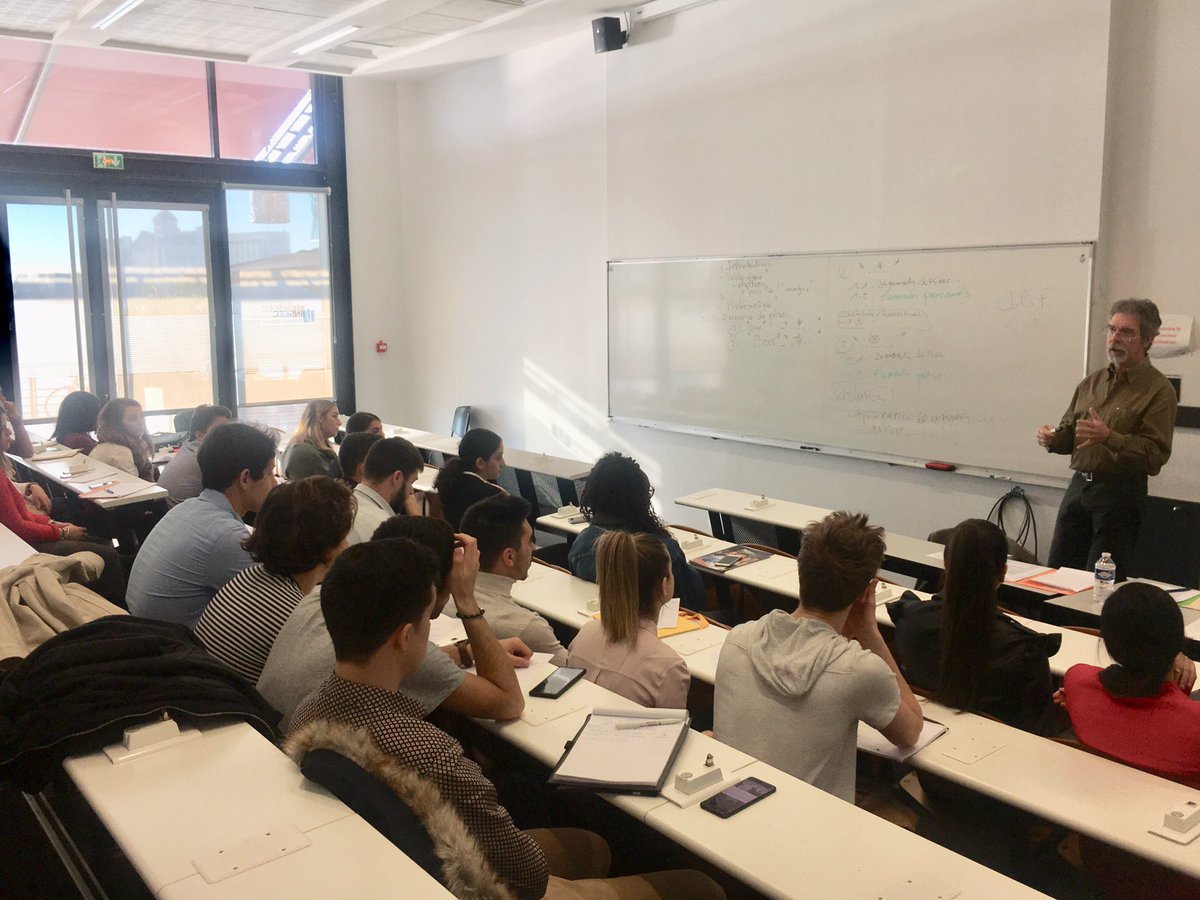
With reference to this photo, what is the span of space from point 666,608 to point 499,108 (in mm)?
6280

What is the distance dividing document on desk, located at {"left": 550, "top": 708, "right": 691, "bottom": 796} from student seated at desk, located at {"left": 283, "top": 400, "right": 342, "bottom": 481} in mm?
3515

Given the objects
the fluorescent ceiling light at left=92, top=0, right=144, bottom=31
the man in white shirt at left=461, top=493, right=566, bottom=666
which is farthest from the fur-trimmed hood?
the fluorescent ceiling light at left=92, top=0, right=144, bottom=31

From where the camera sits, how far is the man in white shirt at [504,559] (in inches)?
119

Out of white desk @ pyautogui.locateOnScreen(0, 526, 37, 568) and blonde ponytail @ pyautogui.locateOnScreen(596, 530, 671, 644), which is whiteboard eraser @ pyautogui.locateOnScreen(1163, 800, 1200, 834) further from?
white desk @ pyautogui.locateOnScreen(0, 526, 37, 568)

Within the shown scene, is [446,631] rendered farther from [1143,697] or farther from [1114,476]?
[1114,476]

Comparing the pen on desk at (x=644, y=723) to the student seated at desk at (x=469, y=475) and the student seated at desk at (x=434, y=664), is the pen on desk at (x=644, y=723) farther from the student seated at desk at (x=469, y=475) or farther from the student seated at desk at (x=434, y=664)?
the student seated at desk at (x=469, y=475)

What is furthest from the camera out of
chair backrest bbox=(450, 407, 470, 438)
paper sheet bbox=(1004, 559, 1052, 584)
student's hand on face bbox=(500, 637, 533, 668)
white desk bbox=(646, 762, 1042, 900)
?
chair backrest bbox=(450, 407, 470, 438)

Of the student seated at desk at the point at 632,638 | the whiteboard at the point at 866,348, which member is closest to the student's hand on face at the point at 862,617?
the student seated at desk at the point at 632,638

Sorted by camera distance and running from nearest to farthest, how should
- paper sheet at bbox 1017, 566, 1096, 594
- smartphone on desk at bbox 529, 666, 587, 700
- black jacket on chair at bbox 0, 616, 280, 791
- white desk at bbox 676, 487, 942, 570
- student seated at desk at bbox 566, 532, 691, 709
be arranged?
black jacket on chair at bbox 0, 616, 280, 791 → smartphone on desk at bbox 529, 666, 587, 700 → student seated at desk at bbox 566, 532, 691, 709 → paper sheet at bbox 1017, 566, 1096, 594 → white desk at bbox 676, 487, 942, 570

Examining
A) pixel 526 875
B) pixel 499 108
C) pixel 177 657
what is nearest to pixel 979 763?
pixel 526 875

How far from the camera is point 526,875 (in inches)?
69.9

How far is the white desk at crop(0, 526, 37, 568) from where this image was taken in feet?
12.3

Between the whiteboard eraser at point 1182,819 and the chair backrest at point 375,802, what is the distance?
4.88 feet

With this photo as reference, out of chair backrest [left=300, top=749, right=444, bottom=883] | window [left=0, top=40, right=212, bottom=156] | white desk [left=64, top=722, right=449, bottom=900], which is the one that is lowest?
white desk [left=64, top=722, right=449, bottom=900]
